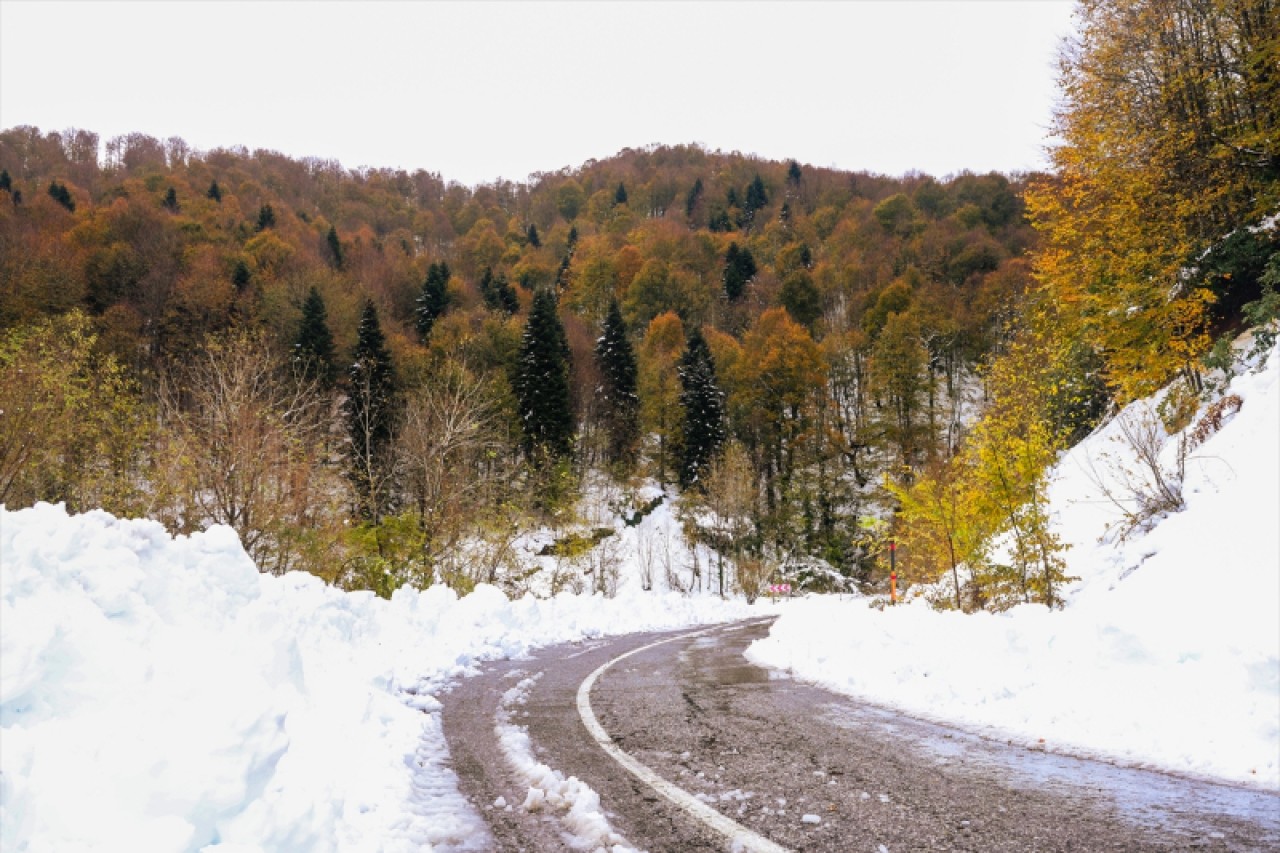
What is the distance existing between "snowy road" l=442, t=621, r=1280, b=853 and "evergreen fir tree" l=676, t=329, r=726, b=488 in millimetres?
43225

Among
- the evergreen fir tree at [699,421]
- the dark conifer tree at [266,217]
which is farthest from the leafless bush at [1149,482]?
the dark conifer tree at [266,217]

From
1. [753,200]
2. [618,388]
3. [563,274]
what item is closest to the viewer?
[618,388]

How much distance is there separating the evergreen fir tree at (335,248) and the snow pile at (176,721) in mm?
69374

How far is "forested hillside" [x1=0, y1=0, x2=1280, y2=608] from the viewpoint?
15.2m

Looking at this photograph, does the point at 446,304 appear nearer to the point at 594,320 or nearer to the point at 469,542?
the point at 594,320

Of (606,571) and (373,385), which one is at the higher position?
(373,385)

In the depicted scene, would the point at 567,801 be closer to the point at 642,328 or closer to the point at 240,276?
the point at 240,276

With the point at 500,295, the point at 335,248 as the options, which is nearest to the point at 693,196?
the point at 500,295

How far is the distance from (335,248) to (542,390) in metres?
32.7

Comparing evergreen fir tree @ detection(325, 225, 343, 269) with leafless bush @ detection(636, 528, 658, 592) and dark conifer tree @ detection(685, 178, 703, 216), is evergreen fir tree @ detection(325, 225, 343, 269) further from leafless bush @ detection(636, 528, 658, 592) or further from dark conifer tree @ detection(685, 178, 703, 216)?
dark conifer tree @ detection(685, 178, 703, 216)

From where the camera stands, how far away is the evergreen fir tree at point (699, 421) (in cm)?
5197

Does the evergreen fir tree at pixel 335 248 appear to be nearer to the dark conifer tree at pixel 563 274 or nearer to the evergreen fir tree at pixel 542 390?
the dark conifer tree at pixel 563 274

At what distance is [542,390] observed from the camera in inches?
1989

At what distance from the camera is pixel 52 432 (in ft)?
44.4
